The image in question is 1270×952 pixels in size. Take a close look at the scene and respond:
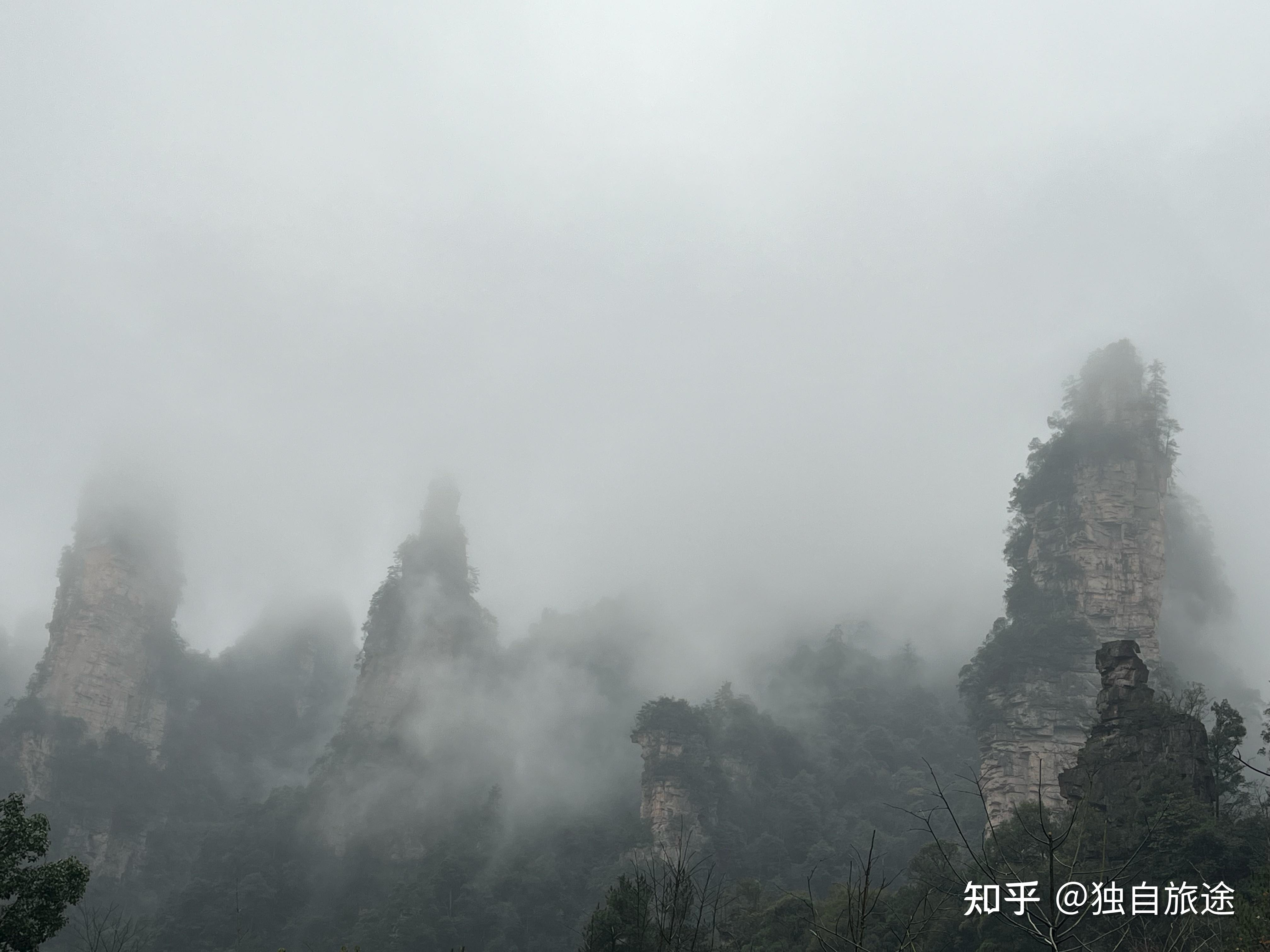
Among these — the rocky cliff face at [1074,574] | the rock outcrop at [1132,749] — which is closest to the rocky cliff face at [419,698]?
the rocky cliff face at [1074,574]

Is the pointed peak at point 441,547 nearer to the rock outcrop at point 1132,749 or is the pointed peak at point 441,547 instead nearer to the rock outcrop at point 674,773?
the rock outcrop at point 674,773

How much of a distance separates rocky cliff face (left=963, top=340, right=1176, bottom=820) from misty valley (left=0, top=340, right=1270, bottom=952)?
188mm

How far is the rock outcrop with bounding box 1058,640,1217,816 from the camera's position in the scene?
33.8m

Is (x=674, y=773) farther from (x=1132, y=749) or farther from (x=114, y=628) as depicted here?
(x=114, y=628)

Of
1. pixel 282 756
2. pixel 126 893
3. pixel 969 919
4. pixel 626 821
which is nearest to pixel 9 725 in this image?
pixel 126 893

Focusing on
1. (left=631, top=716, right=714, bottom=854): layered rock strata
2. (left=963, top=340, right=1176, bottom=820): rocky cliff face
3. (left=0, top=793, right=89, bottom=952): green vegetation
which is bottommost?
(left=0, top=793, right=89, bottom=952): green vegetation

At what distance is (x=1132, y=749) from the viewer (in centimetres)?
3584

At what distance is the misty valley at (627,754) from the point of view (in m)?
36.8

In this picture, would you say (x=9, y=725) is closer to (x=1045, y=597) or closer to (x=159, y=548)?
(x=159, y=548)

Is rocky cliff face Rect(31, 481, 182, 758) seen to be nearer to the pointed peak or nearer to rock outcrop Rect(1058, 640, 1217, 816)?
the pointed peak

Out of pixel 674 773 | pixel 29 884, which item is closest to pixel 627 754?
pixel 674 773

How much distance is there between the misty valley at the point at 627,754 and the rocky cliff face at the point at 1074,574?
188 mm

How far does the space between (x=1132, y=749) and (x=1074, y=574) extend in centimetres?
2446

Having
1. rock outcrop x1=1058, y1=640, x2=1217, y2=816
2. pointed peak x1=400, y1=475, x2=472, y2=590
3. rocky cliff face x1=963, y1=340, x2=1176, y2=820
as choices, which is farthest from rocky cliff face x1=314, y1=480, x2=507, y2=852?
rock outcrop x1=1058, y1=640, x2=1217, y2=816
